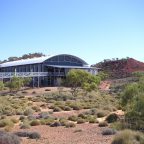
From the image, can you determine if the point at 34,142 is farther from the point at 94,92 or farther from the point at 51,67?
the point at 51,67

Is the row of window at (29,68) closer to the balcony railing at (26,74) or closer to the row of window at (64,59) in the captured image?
the row of window at (64,59)

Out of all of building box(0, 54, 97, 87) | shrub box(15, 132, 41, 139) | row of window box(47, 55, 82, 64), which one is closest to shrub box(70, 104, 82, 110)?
shrub box(15, 132, 41, 139)

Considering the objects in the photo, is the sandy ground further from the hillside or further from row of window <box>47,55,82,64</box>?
the hillside

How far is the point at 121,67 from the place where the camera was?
120375 mm

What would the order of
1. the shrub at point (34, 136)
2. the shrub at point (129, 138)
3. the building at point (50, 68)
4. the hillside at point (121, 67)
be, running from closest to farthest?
the shrub at point (129, 138), the shrub at point (34, 136), the building at point (50, 68), the hillside at point (121, 67)

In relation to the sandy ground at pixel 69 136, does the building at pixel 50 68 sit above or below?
above

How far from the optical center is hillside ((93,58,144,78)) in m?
113

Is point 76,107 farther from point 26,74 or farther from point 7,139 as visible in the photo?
point 26,74

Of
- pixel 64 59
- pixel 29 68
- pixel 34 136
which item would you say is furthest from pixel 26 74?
pixel 34 136

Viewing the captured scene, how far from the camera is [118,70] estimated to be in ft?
386

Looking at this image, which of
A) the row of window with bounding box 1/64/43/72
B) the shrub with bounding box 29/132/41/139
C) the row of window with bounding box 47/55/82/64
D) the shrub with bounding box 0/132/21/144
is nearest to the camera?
the shrub with bounding box 0/132/21/144

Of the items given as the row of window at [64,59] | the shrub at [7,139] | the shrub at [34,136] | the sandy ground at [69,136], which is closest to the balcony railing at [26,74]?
the row of window at [64,59]

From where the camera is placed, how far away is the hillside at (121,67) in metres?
113

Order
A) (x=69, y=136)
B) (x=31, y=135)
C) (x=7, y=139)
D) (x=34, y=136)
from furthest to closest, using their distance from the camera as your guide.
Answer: (x=69, y=136), (x=31, y=135), (x=34, y=136), (x=7, y=139)
